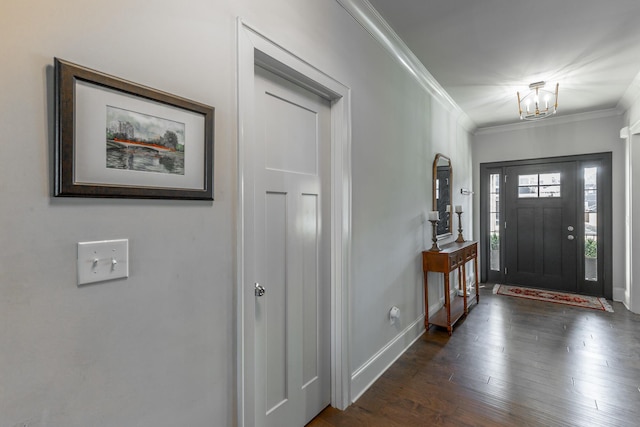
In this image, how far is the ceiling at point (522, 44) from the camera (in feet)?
7.02

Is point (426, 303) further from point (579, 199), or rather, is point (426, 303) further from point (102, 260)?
point (579, 199)

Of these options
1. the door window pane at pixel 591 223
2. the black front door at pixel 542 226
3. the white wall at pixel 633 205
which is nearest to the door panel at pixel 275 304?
the white wall at pixel 633 205

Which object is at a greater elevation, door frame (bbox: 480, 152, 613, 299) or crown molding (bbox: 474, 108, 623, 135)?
crown molding (bbox: 474, 108, 623, 135)

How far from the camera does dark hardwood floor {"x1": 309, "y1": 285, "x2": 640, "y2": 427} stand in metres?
1.90

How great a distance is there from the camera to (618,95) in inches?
149

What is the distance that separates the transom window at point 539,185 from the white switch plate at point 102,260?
18.2ft

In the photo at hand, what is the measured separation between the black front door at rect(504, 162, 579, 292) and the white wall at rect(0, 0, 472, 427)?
15.3ft

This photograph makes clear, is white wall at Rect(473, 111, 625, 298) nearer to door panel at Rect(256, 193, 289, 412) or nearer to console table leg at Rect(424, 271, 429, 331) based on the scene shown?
console table leg at Rect(424, 271, 429, 331)

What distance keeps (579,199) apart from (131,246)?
5.65m

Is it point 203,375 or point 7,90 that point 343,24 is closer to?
point 7,90

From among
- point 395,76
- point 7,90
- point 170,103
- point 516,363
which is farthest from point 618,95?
point 7,90

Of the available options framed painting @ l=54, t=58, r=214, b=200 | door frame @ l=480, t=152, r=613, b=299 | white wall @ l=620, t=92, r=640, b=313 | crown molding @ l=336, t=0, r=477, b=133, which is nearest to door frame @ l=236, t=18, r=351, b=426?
framed painting @ l=54, t=58, r=214, b=200

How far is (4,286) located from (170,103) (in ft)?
2.21

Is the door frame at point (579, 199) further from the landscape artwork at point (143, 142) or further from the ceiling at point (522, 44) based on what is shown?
the landscape artwork at point (143, 142)
